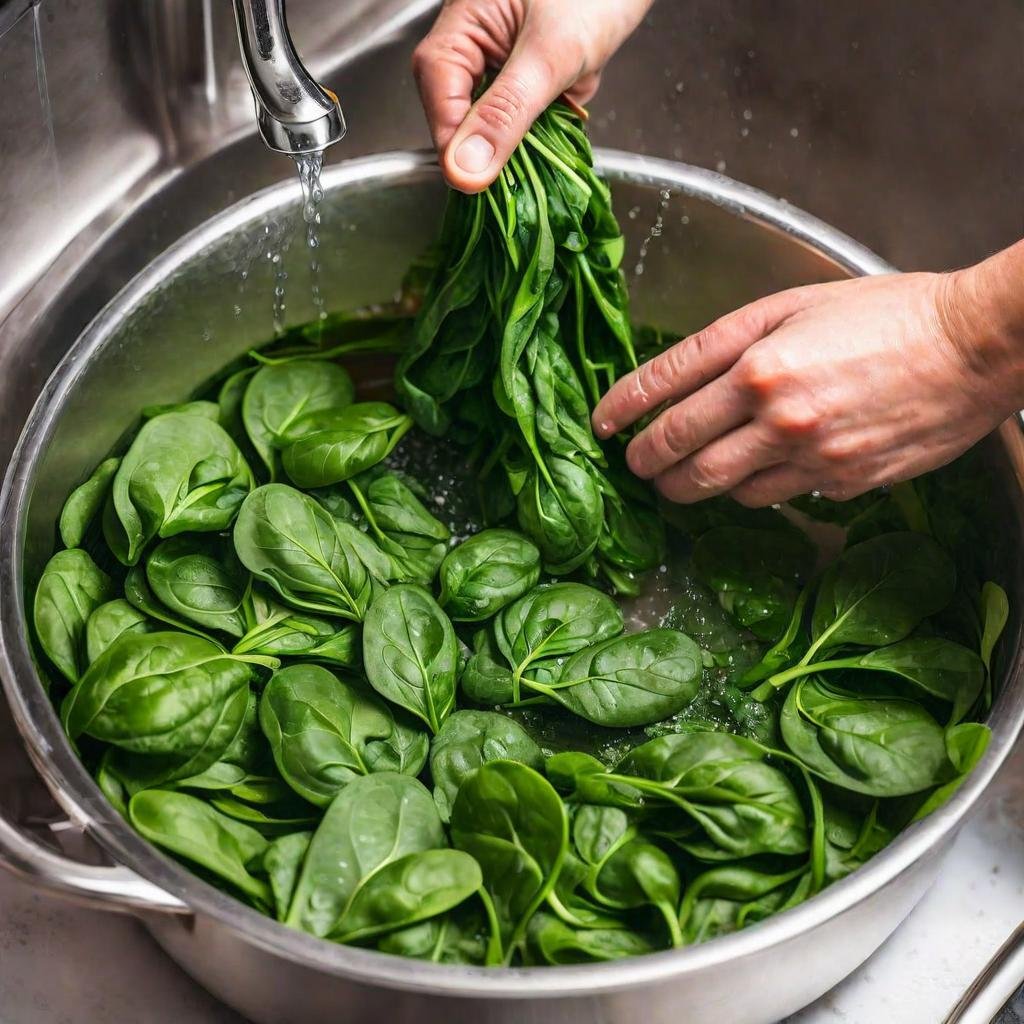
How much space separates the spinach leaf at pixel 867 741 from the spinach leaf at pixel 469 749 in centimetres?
17

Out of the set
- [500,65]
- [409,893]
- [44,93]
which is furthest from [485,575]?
[44,93]

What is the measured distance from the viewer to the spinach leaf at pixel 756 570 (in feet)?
2.77

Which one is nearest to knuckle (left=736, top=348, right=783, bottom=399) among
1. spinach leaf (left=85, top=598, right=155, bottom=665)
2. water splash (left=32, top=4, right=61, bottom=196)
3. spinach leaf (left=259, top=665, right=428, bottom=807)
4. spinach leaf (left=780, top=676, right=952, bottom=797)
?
spinach leaf (left=780, top=676, right=952, bottom=797)

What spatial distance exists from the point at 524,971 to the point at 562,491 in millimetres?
368

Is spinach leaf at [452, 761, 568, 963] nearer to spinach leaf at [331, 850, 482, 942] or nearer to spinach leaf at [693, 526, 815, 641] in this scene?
spinach leaf at [331, 850, 482, 942]

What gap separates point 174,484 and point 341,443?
4.7 inches

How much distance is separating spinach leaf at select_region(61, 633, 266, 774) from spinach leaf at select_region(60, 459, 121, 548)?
12cm

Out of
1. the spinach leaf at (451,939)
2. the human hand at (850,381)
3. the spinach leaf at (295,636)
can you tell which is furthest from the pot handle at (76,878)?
the human hand at (850,381)

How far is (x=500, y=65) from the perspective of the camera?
86 centimetres

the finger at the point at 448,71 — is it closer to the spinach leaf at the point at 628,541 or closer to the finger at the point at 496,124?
the finger at the point at 496,124

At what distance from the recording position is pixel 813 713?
2.43 ft

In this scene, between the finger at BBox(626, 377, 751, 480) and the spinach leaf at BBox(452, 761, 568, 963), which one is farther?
the finger at BBox(626, 377, 751, 480)

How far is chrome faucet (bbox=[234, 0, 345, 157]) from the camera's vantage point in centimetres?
66

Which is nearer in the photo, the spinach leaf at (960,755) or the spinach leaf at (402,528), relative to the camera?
the spinach leaf at (960,755)
